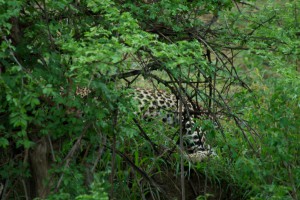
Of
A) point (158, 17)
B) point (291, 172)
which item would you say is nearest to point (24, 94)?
point (158, 17)

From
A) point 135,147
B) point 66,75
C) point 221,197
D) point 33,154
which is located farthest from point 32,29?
point 221,197

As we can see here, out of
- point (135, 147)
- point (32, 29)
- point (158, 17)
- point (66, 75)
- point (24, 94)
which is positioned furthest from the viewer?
point (135, 147)

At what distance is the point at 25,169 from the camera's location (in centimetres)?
371

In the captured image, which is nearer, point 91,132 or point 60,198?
point 60,198

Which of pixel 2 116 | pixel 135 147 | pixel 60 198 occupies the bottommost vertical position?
pixel 135 147

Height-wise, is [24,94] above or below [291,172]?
above

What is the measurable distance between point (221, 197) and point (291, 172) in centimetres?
113

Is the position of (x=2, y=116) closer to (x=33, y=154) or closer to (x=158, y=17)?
(x=33, y=154)

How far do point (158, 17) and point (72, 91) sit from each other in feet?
2.65

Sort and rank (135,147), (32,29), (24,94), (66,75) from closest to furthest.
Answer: (24,94) → (66,75) → (32,29) → (135,147)

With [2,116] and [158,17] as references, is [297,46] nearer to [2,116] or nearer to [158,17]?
[158,17]

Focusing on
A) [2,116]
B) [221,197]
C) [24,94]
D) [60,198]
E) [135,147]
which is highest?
[24,94]

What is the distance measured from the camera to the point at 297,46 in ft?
13.7

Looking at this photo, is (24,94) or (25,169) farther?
(25,169)
